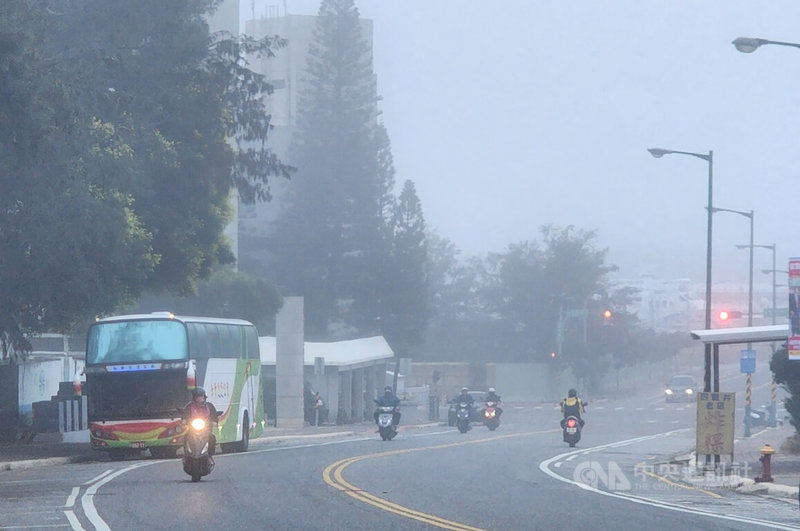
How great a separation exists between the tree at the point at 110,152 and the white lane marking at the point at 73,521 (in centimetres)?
1212

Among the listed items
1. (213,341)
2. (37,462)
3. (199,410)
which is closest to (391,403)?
(213,341)

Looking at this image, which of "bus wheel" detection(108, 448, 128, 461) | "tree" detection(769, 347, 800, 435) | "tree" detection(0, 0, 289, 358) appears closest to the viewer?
"tree" detection(0, 0, 289, 358)

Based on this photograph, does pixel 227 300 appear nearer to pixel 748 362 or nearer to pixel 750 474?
pixel 748 362

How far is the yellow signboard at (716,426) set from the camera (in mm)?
26812

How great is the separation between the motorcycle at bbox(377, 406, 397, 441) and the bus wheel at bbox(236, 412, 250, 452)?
5.87 m

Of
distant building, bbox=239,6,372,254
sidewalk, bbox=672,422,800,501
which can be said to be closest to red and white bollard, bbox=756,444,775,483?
sidewalk, bbox=672,422,800,501

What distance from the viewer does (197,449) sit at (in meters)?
22.0

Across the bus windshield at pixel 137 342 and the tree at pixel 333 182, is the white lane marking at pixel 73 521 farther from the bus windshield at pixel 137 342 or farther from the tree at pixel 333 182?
the tree at pixel 333 182

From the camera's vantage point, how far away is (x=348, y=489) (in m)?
20.4

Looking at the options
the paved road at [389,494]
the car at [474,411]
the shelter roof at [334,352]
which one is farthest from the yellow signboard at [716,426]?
the shelter roof at [334,352]

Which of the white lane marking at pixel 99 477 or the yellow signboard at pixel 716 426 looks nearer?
the white lane marking at pixel 99 477

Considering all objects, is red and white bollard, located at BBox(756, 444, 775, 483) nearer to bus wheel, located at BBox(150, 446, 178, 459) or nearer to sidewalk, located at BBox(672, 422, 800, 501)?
sidewalk, located at BBox(672, 422, 800, 501)

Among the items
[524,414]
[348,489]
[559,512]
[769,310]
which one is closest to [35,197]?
[348,489]

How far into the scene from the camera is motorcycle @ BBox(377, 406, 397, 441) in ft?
131
